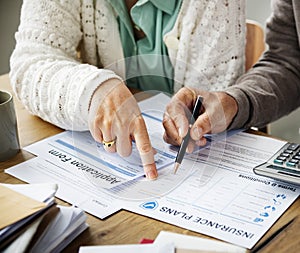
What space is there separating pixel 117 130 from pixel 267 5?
0.92m

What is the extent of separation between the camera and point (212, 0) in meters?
1.05

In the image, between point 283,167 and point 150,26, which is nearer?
point 283,167

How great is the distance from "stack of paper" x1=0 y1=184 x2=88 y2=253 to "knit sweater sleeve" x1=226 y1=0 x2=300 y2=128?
1.30 ft

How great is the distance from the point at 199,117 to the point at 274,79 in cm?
26

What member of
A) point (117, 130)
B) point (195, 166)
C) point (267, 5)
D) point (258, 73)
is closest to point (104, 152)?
point (117, 130)

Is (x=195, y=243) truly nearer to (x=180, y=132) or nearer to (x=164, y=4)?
(x=180, y=132)

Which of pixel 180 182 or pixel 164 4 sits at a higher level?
pixel 164 4

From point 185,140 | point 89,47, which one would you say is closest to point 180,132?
point 185,140

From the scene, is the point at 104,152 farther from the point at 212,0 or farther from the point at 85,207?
the point at 212,0

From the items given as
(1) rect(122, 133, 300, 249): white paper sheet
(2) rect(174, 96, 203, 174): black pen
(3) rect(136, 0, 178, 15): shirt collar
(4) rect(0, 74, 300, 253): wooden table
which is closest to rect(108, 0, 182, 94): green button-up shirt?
(3) rect(136, 0, 178, 15): shirt collar

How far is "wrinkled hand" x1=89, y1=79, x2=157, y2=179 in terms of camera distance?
0.82 m

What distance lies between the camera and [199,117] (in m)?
0.86

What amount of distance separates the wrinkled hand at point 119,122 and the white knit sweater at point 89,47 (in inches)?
2.2

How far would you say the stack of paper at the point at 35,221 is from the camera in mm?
581
